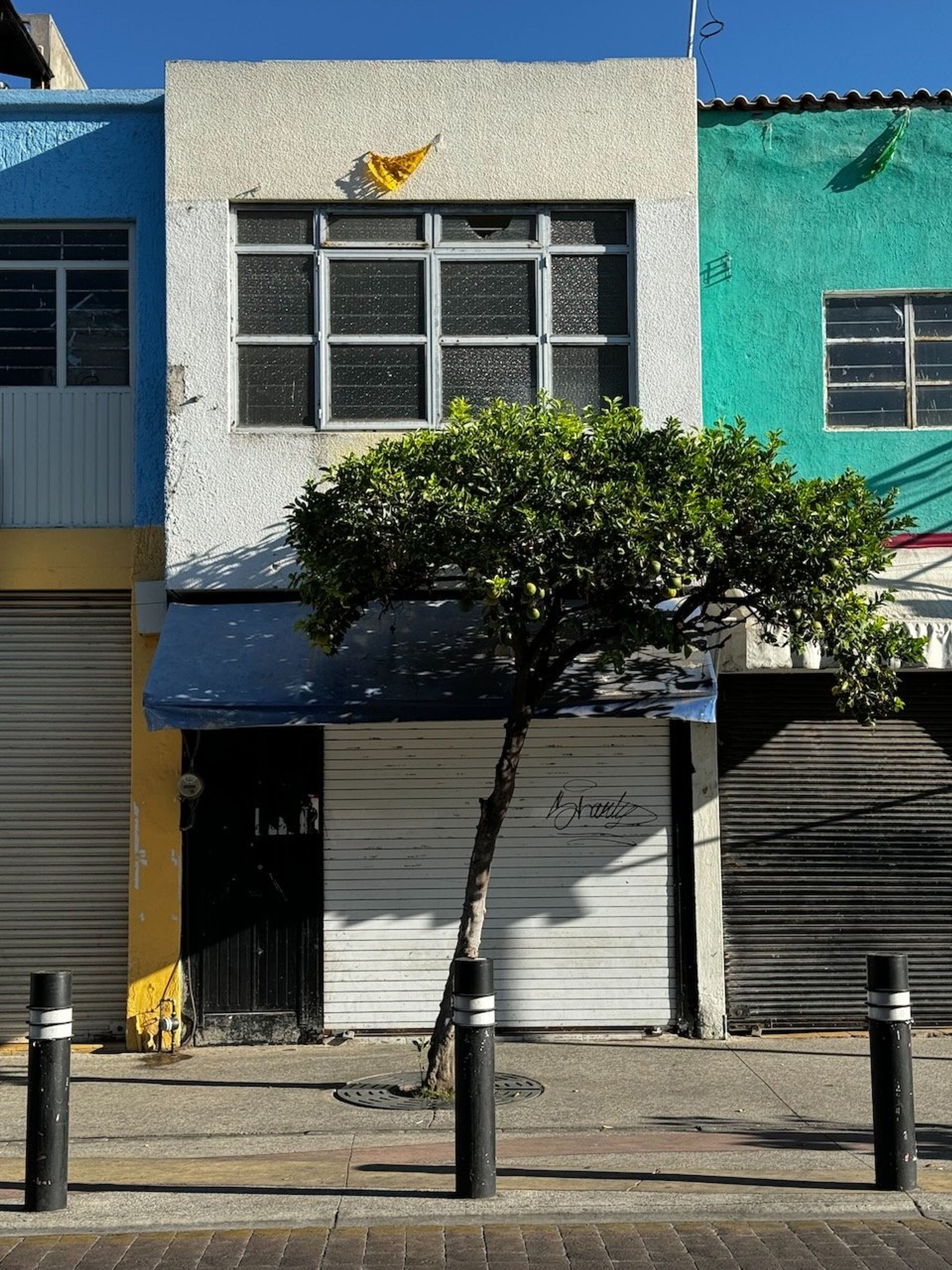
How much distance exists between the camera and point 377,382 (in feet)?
36.6

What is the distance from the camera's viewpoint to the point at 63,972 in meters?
6.73

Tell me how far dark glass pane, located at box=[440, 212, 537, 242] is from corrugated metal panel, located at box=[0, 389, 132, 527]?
2914 millimetres

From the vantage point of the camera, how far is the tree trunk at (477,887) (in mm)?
8883

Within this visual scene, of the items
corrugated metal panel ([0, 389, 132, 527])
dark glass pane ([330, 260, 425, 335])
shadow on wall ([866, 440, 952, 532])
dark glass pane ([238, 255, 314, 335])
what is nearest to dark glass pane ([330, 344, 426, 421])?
dark glass pane ([330, 260, 425, 335])

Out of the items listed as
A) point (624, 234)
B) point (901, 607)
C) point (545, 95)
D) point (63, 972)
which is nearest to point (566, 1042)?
point (901, 607)

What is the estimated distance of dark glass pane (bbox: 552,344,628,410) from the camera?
11172 mm

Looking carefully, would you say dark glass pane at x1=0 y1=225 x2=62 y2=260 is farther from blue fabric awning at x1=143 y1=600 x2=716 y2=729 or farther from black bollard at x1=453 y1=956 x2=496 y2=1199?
black bollard at x1=453 y1=956 x2=496 y2=1199

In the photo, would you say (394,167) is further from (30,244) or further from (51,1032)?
(51,1032)

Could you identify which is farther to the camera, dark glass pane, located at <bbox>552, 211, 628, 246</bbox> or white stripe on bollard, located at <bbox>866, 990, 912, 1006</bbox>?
dark glass pane, located at <bbox>552, 211, 628, 246</bbox>

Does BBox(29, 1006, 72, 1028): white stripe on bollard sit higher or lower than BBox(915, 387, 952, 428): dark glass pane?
lower

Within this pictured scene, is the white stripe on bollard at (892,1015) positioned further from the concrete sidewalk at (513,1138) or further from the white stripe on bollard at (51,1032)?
the white stripe on bollard at (51,1032)

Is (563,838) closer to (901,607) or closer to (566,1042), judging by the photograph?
(566,1042)

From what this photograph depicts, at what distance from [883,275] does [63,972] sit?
8523mm

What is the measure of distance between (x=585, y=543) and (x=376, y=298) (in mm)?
3875
